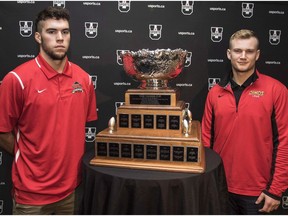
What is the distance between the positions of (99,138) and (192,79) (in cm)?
111

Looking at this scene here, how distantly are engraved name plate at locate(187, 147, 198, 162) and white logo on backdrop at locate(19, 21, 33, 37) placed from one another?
5.53 ft

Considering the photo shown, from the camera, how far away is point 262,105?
1.79 m

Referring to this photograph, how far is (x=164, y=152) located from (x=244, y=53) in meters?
0.88

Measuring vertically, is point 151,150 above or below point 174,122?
below

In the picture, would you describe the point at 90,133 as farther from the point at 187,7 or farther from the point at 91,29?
the point at 187,7

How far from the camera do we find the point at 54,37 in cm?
163

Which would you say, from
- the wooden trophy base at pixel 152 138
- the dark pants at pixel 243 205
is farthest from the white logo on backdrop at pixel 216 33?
the dark pants at pixel 243 205

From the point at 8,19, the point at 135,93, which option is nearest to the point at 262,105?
the point at 135,93

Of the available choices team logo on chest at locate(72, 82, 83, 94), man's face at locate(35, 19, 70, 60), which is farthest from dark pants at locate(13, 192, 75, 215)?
man's face at locate(35, 19, 70, 60)

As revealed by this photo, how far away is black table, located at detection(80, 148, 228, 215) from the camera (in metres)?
1.30

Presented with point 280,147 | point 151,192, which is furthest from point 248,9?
point 151,192

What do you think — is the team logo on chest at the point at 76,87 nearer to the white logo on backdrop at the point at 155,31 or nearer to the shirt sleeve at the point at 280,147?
the white logo on backdrop at the point at 155,31

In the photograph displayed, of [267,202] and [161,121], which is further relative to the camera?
[267,202]

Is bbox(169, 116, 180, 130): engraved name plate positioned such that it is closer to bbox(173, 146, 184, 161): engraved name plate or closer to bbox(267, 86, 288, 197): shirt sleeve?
bbox(173, 146, 184, 161): engraved name plate
